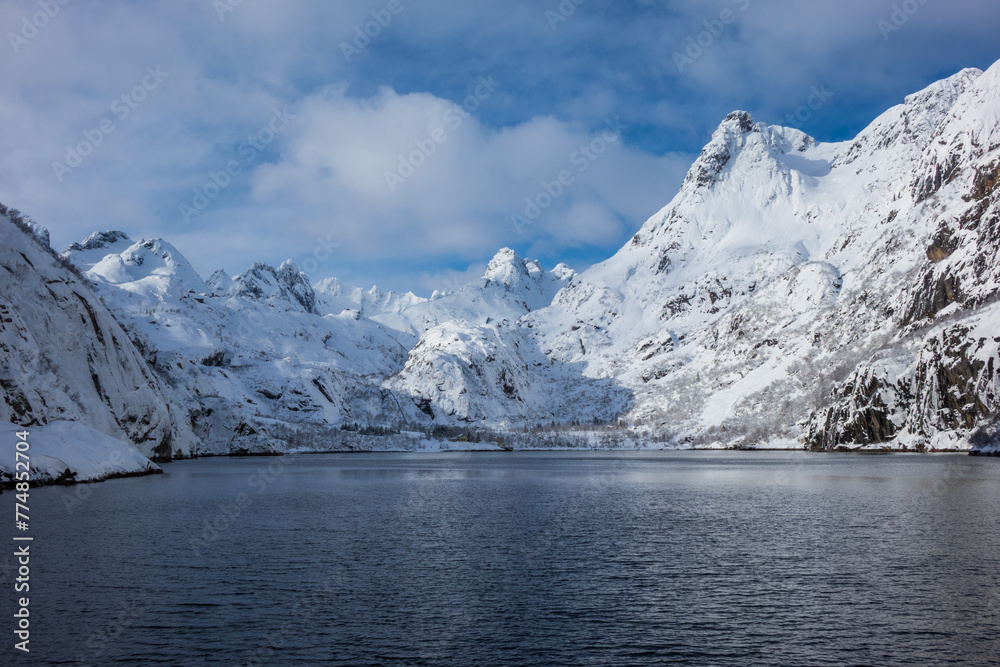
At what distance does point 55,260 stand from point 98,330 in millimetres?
14406

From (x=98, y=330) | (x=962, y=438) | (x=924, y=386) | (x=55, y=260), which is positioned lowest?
(x=962, y=438)

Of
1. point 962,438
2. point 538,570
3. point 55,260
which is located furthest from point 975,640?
point 962,438

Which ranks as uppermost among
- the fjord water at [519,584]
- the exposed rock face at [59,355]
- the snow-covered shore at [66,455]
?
the exposed rock face at [59,355]

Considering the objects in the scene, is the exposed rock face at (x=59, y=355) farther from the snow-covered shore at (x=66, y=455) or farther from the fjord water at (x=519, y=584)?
the fjord water at (x=519, y=584)

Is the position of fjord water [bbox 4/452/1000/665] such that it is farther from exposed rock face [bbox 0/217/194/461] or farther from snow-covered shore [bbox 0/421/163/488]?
exposed rock face [bbox 0/217/194/461]

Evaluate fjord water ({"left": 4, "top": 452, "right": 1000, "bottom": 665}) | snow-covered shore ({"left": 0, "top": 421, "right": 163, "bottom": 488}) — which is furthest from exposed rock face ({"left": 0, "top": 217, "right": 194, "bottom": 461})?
fjord water ({"left": 4, "top": 452, "right": 1000, "bottom": 665})

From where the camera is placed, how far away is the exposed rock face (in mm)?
82250

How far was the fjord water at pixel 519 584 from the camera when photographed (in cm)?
2109

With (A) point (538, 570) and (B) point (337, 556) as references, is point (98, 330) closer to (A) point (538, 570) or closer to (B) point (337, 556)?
(B) point (337, 556)

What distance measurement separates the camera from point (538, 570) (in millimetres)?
32312

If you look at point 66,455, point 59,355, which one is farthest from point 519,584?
point 59,355

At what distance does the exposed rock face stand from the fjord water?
3403 cm

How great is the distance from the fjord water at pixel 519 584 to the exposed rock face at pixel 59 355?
112 feet

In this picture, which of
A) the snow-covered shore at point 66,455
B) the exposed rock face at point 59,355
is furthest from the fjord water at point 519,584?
the exposed rock face at point 59,355
